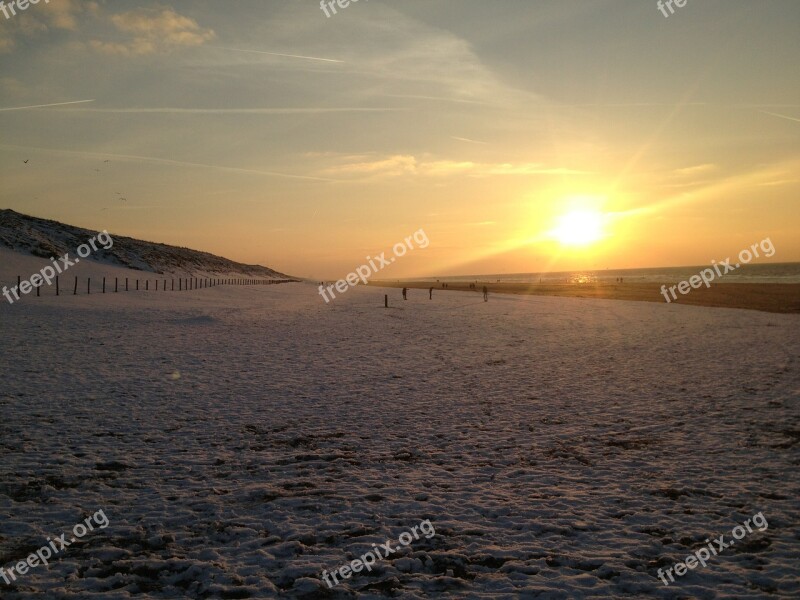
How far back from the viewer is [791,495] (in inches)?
317

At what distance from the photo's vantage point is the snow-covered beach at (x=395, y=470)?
6.07 metres

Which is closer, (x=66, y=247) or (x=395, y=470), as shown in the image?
(x=395, y=470)

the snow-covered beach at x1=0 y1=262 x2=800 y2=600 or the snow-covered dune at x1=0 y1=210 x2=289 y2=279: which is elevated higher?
the snow-covered dune at x1=0 y1=210 x2=289 y2=279

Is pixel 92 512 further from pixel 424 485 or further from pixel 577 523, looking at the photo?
pixel 577 523

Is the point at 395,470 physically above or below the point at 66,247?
below

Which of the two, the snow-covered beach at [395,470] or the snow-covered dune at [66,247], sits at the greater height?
the snow-covered dune at [66,247]

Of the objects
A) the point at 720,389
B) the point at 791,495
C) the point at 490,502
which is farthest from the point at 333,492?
the point at 720,389

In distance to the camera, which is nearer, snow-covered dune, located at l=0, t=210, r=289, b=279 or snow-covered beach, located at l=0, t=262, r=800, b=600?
snow-covered beach, located at l=0, t=262, r=800, b=600

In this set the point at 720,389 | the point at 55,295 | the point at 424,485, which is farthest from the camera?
the point at 55,295

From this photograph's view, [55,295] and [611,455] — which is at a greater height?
[55,295]

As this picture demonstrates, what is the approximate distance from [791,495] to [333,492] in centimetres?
700

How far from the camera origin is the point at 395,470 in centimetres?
921

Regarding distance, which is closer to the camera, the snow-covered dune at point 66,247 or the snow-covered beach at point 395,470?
the snow-covered beach at point 395,470

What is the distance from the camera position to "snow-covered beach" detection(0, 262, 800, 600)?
239 inches
